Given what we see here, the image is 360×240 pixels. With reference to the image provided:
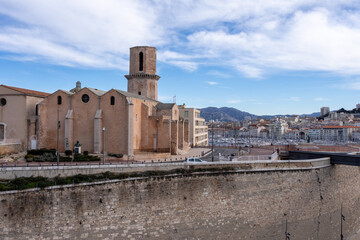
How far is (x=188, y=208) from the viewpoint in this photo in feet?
68.8

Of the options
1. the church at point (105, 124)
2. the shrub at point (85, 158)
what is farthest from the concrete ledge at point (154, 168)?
the church at point (105, 124)

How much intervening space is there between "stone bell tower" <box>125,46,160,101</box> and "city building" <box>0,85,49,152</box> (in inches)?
533

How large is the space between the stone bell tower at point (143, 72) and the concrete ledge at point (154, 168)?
22.1 metres

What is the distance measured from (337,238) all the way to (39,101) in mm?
34322

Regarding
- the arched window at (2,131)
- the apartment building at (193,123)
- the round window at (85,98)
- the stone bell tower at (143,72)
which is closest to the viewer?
the round window at (85,98)

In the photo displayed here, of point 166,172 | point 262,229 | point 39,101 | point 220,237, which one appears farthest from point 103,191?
point 39,101

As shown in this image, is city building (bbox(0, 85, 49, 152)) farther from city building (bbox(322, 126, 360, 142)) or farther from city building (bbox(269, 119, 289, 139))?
city building (bbox(269, 119, 289, 139))

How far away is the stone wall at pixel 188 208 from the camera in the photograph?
1750 centimetres

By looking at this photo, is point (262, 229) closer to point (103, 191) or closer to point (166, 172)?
point (166, 172)

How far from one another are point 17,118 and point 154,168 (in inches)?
815

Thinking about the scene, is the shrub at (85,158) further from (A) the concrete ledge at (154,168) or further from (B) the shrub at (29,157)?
(A) the concrete ledge at (154,168)

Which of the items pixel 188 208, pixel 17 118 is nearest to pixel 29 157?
pixel 17 118

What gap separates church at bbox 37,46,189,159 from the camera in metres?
31.8

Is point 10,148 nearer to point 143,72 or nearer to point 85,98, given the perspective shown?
point 85,98
